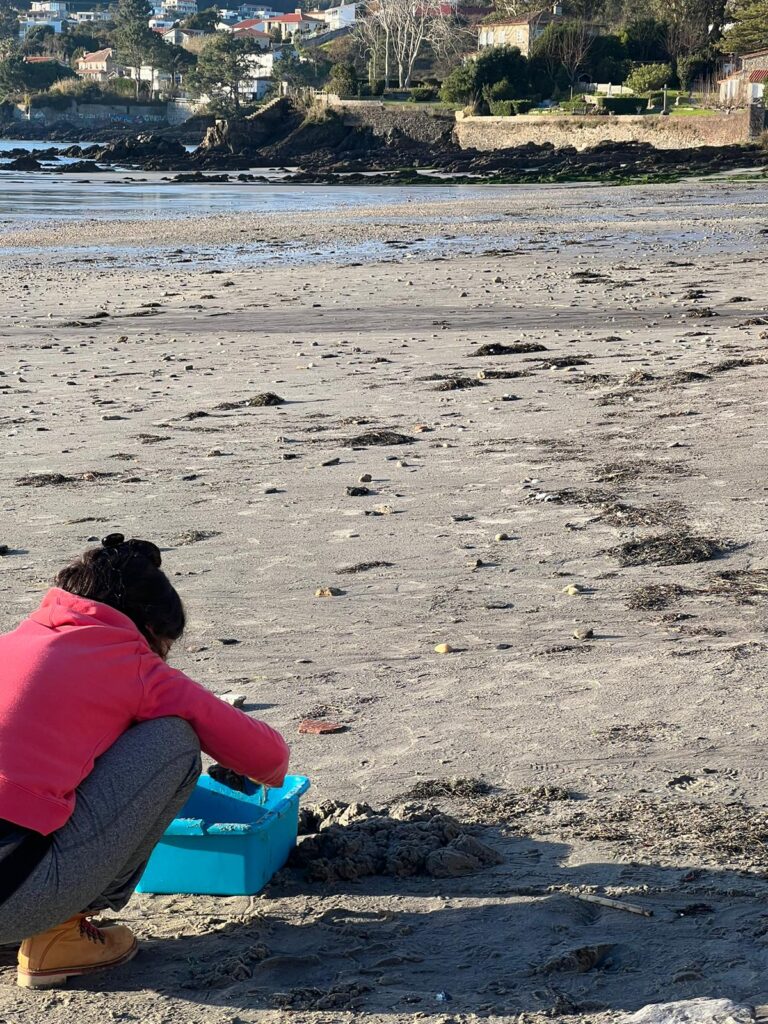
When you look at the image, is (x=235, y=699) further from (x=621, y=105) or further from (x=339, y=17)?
(x=339, y=17)

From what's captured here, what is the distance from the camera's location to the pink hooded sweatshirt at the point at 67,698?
2.66 meters

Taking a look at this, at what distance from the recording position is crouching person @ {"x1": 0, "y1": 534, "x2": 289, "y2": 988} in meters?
2.68

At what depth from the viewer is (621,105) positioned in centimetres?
6619

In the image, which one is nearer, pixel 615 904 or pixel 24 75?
pixel 615 904

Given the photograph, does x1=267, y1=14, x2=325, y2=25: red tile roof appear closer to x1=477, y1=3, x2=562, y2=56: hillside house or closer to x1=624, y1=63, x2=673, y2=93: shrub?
x1=477, y1=3, x2=562, y2=56: hillside house

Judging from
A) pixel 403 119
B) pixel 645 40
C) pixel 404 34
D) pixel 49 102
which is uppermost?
pixel 404 34

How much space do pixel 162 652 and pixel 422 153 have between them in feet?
230

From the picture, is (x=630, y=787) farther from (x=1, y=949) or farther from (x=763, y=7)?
(x=763, y=7)

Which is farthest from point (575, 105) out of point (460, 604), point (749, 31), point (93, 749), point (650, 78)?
point (93, 749)

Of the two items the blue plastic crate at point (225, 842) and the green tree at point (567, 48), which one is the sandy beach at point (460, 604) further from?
the green tree at point (567, 48)

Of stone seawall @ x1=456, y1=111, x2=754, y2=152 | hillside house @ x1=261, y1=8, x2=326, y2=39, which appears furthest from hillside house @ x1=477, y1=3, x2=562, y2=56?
hillside house @ x1=261, y1=8, x2=326, y2=39

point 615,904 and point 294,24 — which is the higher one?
point 294,24

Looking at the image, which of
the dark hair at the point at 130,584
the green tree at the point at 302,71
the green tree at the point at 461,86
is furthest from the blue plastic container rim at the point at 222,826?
the green tree at the point at 302,71

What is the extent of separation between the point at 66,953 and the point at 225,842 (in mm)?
509
